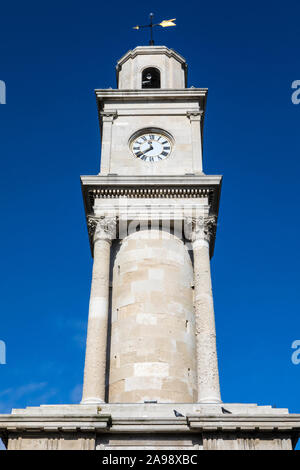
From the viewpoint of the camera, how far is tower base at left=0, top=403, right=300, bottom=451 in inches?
1048

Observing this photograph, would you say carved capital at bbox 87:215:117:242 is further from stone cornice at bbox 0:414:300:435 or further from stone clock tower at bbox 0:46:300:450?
stone cornice at bbox 0:414:300:435

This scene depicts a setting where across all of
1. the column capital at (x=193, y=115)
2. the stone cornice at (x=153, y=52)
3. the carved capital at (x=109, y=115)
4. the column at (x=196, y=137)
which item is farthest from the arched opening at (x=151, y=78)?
the column at (x=196, y=137)

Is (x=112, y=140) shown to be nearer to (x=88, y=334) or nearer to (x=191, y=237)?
(x=191, y=237)

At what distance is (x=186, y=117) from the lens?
42.2 metres

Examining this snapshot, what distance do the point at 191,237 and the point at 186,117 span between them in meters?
10.0

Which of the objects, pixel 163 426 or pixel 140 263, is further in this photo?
pixel 140 263

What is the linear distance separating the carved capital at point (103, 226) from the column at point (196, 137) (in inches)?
267

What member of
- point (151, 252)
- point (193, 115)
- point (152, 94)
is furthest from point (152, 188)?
point (152, 94)

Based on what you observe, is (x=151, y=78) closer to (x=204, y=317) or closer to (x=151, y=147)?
(x=151, y=147)

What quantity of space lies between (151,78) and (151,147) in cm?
1007

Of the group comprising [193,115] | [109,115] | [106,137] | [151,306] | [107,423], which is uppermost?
[109,115]

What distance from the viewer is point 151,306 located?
33906mm
